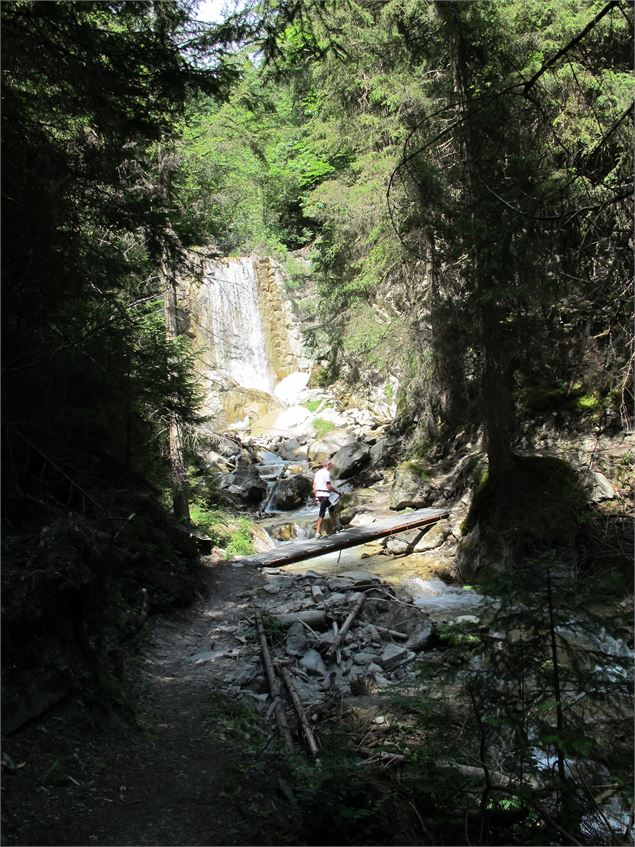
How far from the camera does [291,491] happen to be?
746 inches

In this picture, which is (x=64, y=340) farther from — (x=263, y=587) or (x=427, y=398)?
(x=427, y=398)

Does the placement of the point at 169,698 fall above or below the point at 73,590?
below

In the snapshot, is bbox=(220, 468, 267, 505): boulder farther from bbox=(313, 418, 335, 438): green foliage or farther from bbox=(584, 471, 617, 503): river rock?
bbox=(584, 471, 617, 503): river rock

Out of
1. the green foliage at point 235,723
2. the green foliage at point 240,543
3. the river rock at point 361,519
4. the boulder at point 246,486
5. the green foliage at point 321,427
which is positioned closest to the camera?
the green foliage at point 235,723

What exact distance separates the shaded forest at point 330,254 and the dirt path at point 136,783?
0.26m

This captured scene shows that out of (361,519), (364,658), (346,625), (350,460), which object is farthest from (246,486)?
(364,658)

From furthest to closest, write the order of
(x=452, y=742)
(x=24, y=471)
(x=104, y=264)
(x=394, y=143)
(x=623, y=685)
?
1. (x=394, y=143)
2. (x=104, y=264)
3. (x=24, y=471)
4. (x=452, y=742)
5. (x=623, y=685)

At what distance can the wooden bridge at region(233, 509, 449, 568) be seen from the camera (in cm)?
1181

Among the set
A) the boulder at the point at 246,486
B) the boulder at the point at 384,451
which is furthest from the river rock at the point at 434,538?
the boulder at the point at 246,486

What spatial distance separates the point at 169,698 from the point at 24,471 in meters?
2.41

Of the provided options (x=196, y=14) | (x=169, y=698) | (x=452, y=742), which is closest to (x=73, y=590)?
(x=169, y=698)

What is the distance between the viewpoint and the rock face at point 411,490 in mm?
14906

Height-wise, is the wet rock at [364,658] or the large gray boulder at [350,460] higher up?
the large gray boulder at [350,460]

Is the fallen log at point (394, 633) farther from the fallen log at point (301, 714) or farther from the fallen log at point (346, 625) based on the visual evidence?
the fallen log at point (301, 714)
